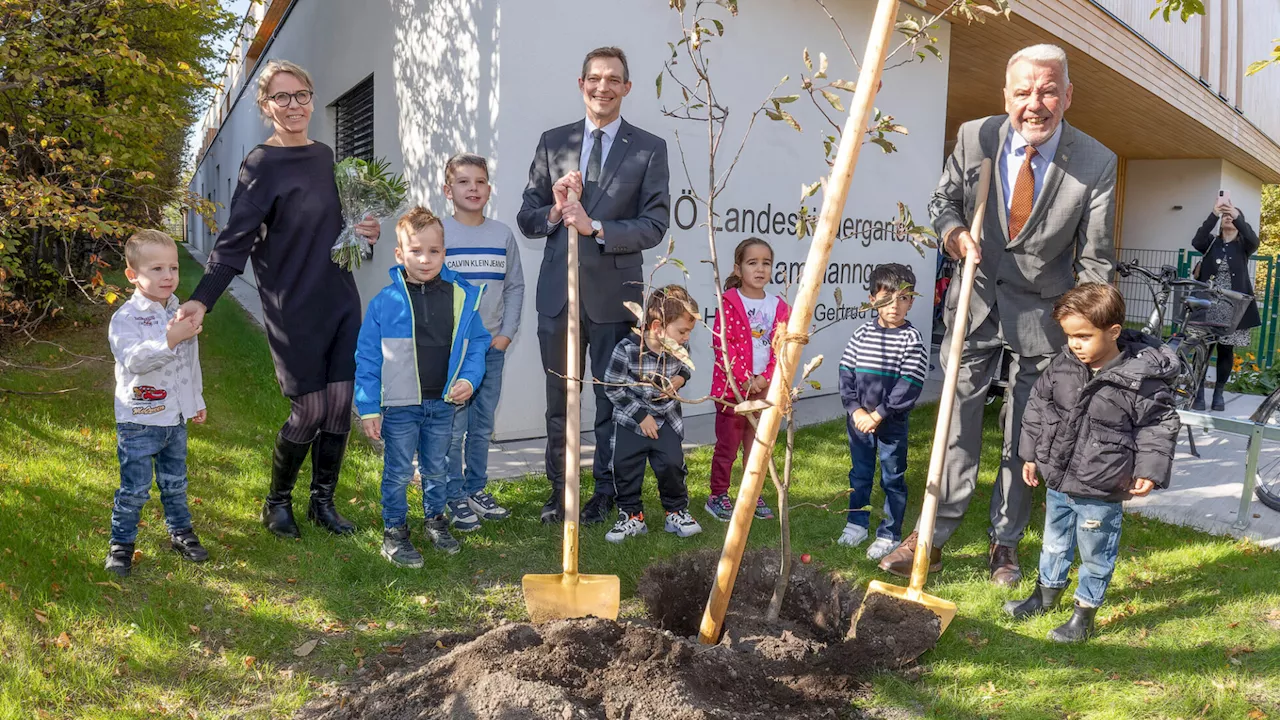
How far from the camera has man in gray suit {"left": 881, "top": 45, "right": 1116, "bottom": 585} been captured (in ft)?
11.6

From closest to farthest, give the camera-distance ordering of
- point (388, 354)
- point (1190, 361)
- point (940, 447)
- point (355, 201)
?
1. point (940, 447)
2. point (388, 354)
3. point (355, 201)
4. point (1190, 361)

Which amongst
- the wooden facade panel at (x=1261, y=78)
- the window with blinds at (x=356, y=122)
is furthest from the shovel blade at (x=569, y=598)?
the wooden facade panel at (x=1261, y=78)

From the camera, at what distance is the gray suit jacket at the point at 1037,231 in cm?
360

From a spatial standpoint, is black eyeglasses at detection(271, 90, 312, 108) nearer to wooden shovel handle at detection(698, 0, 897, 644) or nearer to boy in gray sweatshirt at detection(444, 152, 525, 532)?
boy in gray sweatshirt at detection(444, 152, 525, 532)

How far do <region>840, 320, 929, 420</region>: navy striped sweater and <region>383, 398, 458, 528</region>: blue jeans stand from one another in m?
1.93

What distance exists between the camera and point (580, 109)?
20.5 ft

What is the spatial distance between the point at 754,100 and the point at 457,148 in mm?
2607

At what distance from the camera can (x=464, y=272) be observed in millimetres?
4340

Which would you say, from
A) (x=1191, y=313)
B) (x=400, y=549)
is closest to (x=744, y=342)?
(x=400, y=549)

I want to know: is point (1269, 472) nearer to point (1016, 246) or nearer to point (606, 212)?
Result: point (1016, 246)

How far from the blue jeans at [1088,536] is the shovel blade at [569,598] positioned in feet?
5.64

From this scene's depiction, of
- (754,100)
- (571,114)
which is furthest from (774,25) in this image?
(571,114)

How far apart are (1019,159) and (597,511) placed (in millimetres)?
2612

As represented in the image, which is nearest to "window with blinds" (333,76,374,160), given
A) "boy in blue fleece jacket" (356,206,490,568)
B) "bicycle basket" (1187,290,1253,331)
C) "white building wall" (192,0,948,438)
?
"white building wall" (192,0,948,438)
